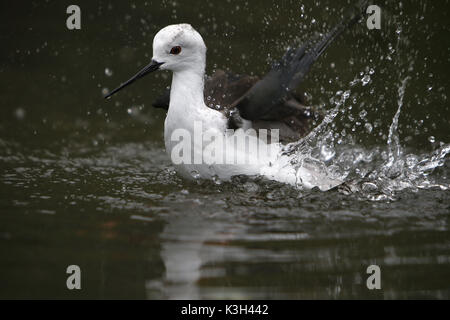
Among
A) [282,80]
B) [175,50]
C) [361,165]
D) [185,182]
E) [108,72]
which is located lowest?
[185,182]

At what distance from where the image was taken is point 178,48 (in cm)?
446

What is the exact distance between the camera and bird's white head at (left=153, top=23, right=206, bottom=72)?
4426mm

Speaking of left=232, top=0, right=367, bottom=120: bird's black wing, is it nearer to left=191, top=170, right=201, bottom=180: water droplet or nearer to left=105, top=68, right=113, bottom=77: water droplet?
left=191, top=170, right=201, bottom=180: water droplet

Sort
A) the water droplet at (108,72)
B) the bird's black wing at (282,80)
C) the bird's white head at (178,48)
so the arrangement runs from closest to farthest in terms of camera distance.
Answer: the bird's black wing at (282,80) → the bird's white head at (178,48) → the water droplet at (108,72)

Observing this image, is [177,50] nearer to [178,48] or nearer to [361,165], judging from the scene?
[178,48]

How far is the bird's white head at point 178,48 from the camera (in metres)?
4.43

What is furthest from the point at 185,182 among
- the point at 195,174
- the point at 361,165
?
the point at 361,165

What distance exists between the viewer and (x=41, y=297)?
2.87 metres

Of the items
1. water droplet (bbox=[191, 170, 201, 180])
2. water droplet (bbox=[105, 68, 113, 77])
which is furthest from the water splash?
water droplet (bbox=[105, 68, 113, 77])

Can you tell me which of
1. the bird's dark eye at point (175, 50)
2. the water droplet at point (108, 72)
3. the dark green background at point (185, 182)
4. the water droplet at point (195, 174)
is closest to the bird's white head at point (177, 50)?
the bird's dark eye at point (175, 50)

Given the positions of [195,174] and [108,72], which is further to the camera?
[108,72]

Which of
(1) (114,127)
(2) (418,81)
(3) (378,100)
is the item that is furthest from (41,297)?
(2) (418,81)

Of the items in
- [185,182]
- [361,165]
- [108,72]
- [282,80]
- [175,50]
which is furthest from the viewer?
[108,72]

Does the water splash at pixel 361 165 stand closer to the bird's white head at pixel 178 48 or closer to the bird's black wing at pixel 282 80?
the bird's black wing at pixel 282 80
